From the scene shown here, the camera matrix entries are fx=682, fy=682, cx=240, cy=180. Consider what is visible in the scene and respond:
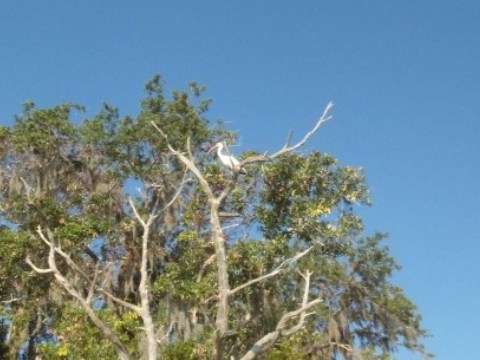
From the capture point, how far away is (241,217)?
611 inches

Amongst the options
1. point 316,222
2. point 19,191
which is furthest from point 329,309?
point 19,191

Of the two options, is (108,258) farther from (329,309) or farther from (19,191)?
(329,309)

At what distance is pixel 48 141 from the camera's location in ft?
57.9

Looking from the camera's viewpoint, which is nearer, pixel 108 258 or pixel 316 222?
pixel 316 222

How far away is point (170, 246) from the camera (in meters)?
17.9

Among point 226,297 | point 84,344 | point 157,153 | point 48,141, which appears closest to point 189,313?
point 84,344

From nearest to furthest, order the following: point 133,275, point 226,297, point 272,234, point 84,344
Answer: point 226,297
point 84,344
point 272,234
point 133,275

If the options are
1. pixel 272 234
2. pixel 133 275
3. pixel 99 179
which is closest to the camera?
pixel 272 234

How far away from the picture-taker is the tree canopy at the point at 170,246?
14.4 metres

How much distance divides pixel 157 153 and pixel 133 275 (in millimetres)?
3333

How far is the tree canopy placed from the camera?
14.4 metres

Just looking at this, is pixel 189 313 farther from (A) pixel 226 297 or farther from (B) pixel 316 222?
(A) pixel 226 297

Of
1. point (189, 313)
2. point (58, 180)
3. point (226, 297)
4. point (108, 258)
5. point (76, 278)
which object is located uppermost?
point (58, 180)

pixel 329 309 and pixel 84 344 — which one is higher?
pixel 329 309
